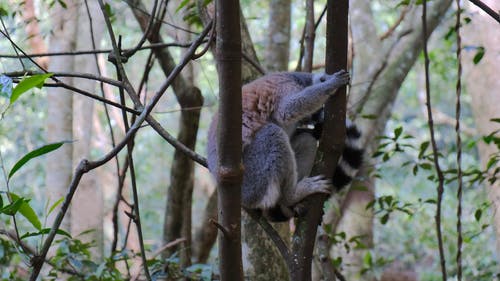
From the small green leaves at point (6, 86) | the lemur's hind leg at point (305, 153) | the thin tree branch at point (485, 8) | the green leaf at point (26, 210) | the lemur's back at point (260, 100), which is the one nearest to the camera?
the small green leaves at point (6, 86)

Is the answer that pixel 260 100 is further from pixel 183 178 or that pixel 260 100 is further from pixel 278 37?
pixel 278 37

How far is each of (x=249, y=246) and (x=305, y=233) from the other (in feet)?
5.19

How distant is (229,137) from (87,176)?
519 cm

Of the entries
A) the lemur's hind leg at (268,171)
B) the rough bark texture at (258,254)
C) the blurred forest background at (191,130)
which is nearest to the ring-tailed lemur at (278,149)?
the lemur's hind leg at (268,171)

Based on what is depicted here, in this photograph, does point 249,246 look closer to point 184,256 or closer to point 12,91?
point 184,256

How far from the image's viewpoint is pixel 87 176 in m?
6.79

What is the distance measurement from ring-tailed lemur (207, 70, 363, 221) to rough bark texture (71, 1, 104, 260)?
2707 mm

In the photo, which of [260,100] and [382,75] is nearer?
[260,100]

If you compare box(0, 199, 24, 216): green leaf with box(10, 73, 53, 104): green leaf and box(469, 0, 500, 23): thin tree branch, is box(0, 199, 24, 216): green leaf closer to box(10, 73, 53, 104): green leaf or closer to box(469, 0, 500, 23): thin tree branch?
box(10, 73, 53, 104): green leaf

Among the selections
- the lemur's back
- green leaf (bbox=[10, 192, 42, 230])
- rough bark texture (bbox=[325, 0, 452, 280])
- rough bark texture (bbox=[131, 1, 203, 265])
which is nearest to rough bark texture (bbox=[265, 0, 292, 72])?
rough bark texture (bbox=[325, 0, 452, 280])

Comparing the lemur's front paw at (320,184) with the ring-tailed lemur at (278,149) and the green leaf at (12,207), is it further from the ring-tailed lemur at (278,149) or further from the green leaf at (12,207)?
the green leaf at (12,207)

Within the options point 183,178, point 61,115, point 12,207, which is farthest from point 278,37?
point 12,207

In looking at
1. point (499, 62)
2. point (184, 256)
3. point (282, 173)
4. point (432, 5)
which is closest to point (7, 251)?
point (184, 256)

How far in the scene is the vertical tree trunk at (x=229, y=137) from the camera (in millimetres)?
1872
